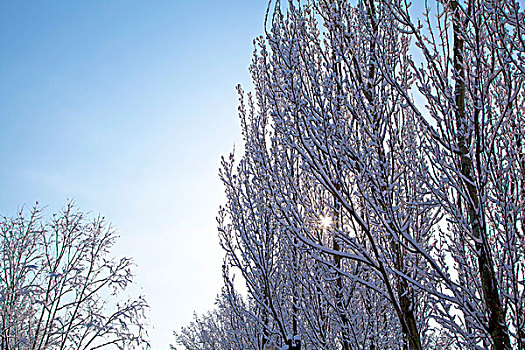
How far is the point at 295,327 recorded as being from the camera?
6.24 m

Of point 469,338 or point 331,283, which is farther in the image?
point 331,283

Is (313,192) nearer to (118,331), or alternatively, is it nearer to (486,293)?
(486,293)

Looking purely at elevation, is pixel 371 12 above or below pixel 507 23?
above

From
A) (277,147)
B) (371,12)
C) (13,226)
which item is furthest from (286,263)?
(13,226)

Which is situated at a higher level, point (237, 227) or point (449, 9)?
point (449, 9)

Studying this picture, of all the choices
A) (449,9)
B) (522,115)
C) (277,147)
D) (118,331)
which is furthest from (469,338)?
(118,331)

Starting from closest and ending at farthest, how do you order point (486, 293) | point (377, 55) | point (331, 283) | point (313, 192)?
1. point (486, 293)
2. point (377, 55)
3. point (331, 283)
4. point (313, 192)

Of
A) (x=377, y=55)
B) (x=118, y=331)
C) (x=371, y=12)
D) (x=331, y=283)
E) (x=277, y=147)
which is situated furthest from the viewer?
(x=118, y=331)

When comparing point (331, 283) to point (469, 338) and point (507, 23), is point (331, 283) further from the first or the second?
point (507, 23)

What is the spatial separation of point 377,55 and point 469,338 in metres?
2.79

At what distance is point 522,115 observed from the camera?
3090 mm

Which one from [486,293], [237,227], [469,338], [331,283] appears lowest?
[469,338]

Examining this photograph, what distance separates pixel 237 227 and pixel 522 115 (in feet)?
14.9

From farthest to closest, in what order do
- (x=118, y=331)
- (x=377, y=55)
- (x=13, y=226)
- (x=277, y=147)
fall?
(x=13, y=226) < (x=118, y=331) < (x=277, y=147) < (x=377, y=55)
